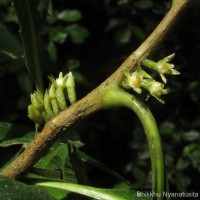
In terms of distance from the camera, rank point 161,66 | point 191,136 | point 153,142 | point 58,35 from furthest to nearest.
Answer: point 191,136, point 58,35, point 161,66, point 153,142

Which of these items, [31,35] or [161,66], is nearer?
[161,66]

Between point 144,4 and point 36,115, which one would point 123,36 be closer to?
point 144,4

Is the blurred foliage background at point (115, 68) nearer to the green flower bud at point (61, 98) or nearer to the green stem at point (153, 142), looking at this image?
the green flower bud at point (61, 98)

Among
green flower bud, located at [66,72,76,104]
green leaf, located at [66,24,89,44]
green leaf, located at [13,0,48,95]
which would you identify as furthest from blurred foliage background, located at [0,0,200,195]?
green flower bud, located at [66,72,76,104]

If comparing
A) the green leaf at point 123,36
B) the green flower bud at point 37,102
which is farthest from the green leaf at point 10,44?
Answer: the green flower bud at point 37,102

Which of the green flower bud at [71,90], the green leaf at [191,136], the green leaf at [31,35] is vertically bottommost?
the green leaf at [191,136]

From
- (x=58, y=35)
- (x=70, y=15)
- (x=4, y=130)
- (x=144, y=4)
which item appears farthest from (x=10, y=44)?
(x=4, y=130)
